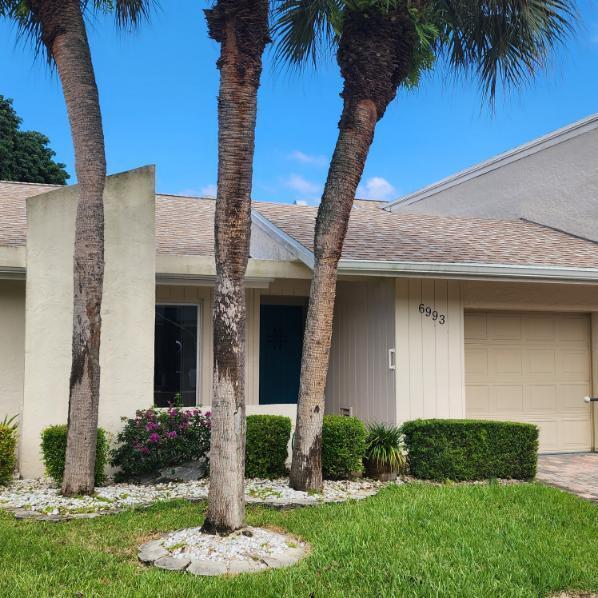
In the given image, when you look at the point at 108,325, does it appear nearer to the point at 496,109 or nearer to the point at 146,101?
the point at 496,109

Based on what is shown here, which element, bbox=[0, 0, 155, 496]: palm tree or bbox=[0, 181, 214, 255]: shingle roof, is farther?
bbox=[0, 181, 214, 255]: shingle roof

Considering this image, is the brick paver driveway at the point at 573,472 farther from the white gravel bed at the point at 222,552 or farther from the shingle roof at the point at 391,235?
the white gravel bed at the point at 222,552

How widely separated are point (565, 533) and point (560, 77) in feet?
18.9

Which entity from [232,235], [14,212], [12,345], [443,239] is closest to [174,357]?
Result: [12,345]

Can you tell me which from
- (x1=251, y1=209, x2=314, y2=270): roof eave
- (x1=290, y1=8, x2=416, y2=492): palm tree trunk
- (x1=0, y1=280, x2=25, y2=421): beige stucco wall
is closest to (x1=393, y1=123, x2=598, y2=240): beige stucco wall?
(x1=251, y1=209, x2=314, y2=270): roof eave

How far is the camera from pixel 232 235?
597 centimetres

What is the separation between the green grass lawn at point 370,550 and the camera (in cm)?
482

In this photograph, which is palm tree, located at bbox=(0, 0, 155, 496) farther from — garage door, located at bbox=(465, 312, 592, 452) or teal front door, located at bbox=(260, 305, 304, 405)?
garage door, located at bbox=(465, 312, 592, 452)

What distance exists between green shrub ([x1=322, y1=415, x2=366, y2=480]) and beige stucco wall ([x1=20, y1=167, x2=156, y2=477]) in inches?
92.2

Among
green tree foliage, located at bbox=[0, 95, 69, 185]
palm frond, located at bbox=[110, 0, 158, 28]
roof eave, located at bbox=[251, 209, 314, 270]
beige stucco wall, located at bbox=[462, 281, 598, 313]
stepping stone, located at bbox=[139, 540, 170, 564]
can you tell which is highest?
green tree foliage, located at bbox=[0, 95, 69, 185]

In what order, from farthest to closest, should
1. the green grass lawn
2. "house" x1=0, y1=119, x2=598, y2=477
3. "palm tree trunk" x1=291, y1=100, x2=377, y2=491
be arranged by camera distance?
"house" x1=0, y1=119, x2=598, y2=477, "palm tree trunk" x1=291, y1=100, x2=377, y2=491, the green grass lawn

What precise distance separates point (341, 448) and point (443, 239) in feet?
16.0

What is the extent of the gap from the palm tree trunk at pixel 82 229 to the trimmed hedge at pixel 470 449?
157 inches

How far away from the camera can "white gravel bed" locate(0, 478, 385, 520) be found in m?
6.98
